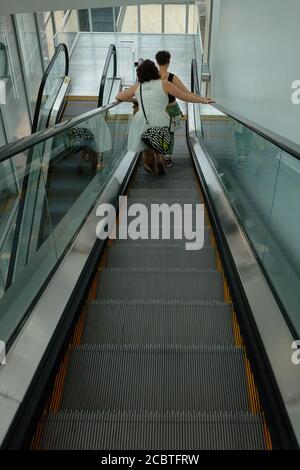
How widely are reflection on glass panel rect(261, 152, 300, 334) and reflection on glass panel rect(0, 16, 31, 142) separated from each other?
8.58 m

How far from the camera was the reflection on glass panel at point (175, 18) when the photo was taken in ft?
72.6

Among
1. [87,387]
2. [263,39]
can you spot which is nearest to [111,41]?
[263,39]

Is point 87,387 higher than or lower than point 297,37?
lower

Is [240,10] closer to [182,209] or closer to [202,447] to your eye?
[182,209]

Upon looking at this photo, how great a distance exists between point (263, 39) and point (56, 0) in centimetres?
461

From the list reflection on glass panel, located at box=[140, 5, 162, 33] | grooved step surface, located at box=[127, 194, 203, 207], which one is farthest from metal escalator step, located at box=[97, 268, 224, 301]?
reflection on glass panel, located at box=[140, 5, 162, 33]

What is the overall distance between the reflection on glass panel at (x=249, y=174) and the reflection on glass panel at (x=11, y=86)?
681 centimetres

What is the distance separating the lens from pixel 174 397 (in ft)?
6.43

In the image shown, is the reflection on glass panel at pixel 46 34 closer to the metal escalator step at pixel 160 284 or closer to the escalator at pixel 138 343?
the escalator at pixel 138 343

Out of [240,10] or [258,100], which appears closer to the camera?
[258,100]

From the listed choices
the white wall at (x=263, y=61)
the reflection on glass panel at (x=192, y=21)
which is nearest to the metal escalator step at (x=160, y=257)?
the white wall at (x=263, y=61)

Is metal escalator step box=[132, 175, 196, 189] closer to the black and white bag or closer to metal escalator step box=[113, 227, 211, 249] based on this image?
the black and white bag

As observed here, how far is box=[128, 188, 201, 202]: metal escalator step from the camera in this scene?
477cm
